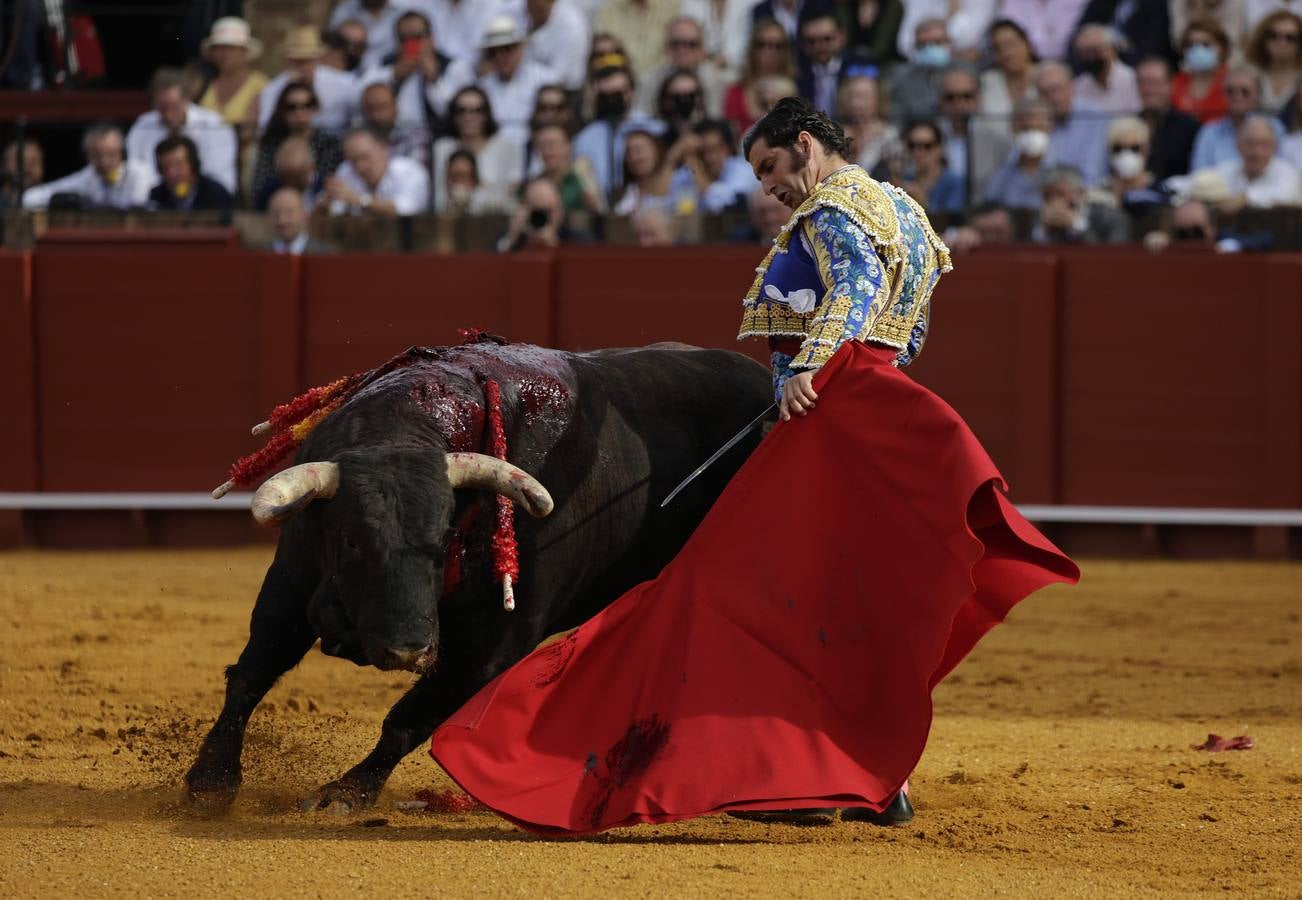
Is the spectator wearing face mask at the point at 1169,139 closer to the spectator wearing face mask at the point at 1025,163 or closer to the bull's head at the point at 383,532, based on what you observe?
the spectator wearing face mask at the point at 1025,163

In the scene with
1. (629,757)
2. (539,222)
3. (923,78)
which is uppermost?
(923,78)

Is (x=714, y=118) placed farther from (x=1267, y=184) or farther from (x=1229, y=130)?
(x=1267, y=184)

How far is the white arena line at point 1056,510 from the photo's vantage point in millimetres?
7730

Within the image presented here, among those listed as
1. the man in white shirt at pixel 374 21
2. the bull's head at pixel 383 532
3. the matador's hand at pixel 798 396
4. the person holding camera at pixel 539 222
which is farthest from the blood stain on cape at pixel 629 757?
the man in white shirt at pixel 374 21

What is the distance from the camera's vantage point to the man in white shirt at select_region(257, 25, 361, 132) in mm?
8914

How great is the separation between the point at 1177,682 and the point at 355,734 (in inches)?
89.1

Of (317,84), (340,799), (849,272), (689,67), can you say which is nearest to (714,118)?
(689,67)

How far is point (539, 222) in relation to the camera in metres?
8.00

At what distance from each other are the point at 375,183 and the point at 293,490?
5274 mm

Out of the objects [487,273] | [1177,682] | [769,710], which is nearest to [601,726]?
[769,710]

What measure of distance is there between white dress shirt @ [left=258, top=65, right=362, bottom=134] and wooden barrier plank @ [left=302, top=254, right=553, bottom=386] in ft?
3.94

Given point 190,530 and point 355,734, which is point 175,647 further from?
point 190,530

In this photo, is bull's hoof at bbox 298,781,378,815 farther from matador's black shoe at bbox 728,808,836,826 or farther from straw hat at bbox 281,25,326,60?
straw hat at bbox 281,25,326,60

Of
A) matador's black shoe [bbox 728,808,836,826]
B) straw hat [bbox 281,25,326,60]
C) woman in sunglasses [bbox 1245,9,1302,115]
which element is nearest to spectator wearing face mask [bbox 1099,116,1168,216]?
woman in sunglasses [bbox 1245,9,1302,115]
